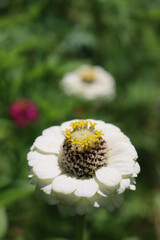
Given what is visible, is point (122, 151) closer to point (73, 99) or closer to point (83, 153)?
point (83, 153)

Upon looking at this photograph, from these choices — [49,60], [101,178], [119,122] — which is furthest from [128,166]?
[119,122]

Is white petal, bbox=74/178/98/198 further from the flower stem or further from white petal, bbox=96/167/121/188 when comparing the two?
the flower stem

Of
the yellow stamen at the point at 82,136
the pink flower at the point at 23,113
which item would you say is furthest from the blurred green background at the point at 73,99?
the yellow stamen at the point at 82,136

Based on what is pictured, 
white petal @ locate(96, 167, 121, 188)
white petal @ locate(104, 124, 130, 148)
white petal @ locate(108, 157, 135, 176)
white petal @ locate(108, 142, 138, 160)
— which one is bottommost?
white petal @ locate(96, 167, 121, 188)

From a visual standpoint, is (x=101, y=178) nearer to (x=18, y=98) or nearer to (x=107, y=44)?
(x=18, y=98)

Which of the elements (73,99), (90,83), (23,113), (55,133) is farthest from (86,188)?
(90,83)

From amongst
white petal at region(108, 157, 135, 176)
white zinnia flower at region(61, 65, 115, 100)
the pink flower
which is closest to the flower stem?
white petal at region(108, 157, 135, 176)
